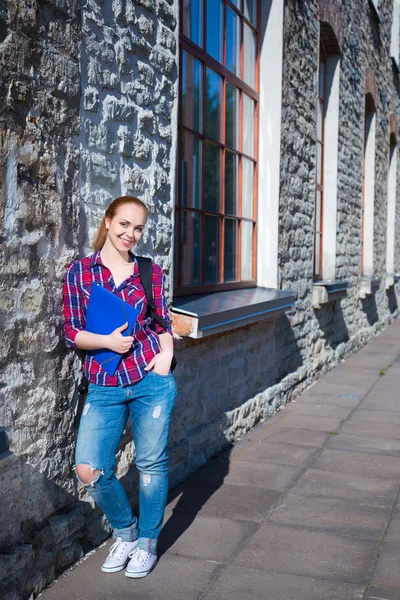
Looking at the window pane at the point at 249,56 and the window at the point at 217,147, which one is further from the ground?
the window pane at the point at 249,56

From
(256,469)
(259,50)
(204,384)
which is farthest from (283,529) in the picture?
(259,50)

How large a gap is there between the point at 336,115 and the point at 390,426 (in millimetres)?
4315

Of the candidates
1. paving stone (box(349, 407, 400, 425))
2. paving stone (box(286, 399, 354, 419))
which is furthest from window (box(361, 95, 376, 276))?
paving stone (box(349, 407, 400, 425))

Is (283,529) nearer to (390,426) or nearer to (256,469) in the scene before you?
(256,469)

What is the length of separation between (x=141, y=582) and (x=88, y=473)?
1.87 ft

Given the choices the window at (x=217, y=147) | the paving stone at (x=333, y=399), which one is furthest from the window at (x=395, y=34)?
the paving stone at (x=333, y=399)

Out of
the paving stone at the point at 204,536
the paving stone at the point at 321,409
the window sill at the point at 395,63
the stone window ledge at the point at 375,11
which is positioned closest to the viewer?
the paving stone at the point at 204,536

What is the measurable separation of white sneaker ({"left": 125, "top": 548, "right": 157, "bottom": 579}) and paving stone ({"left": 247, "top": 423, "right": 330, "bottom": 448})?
7.93ft

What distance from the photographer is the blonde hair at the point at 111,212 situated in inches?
120

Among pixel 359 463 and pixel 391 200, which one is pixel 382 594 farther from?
pixel 391 200

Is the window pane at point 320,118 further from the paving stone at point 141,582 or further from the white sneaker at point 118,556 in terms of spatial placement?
the white sneaker at point 118,556

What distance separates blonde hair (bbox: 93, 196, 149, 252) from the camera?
10.0 feet

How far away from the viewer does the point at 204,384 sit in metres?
4.86

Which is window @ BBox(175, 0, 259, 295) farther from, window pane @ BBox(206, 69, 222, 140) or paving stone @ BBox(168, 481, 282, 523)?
paving stone @ BBox(168, 481, 282, 523)
